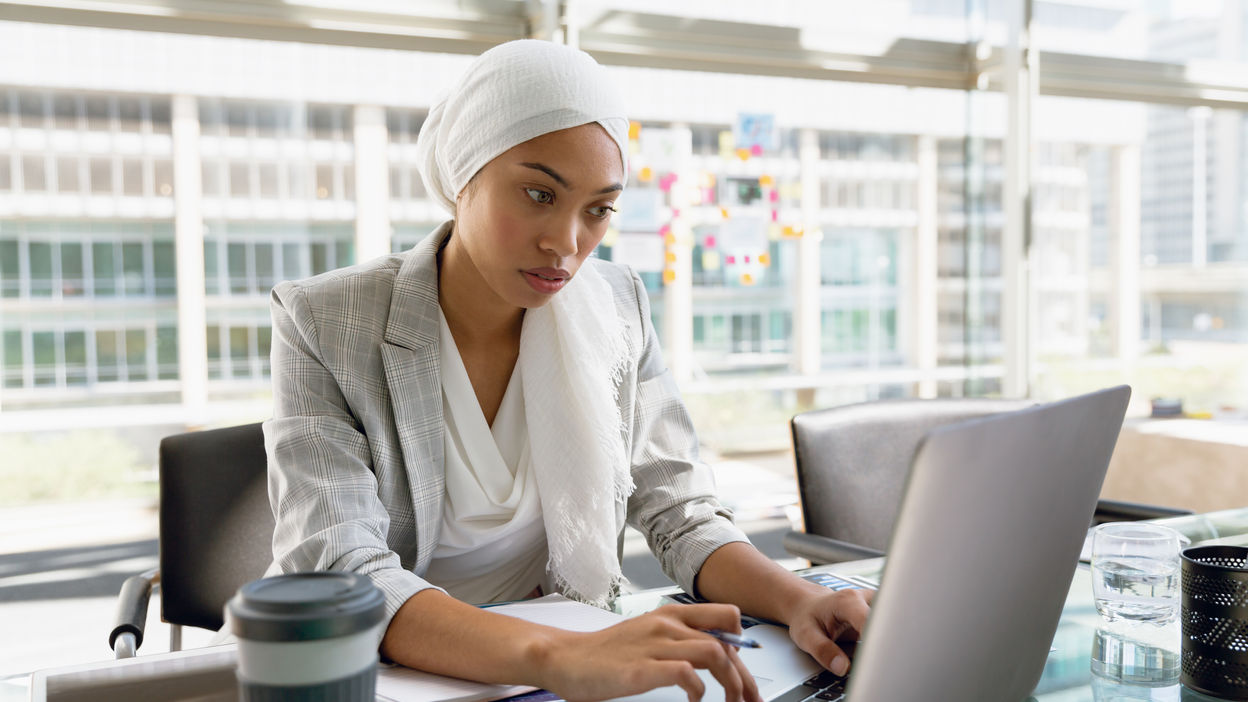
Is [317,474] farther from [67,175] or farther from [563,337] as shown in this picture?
[67,175]

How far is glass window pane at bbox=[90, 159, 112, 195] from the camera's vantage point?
2.66 m

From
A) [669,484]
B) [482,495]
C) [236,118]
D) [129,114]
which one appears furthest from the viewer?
[236,118]

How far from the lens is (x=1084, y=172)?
3680 mm

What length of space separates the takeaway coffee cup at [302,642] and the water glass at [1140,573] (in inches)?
34.6

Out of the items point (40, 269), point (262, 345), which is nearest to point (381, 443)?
point (262, 345)

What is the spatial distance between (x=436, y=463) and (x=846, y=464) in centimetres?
90

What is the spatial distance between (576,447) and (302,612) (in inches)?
29.6

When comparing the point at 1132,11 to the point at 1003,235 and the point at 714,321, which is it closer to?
the point at 1003,235

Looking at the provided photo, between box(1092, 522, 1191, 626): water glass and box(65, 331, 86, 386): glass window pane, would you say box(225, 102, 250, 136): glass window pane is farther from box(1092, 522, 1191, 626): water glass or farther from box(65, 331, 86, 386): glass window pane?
box(1092, 522, 1191, 626): water glass

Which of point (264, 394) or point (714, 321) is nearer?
point (264, 394)

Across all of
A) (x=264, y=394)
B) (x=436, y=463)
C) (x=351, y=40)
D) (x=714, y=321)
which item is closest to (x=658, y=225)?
(x=714, y=321)

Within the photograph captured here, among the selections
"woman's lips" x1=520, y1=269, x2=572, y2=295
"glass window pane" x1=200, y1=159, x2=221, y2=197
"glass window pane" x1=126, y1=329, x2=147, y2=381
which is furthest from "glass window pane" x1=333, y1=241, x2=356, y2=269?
"woman's lips" x1=520, y1=269, x2=572, y2=295

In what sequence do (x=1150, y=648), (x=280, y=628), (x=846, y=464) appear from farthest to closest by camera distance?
(x=846, y=464)
(x=1150, y=648)
(x=280, y=628)

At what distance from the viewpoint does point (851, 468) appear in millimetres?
1815
